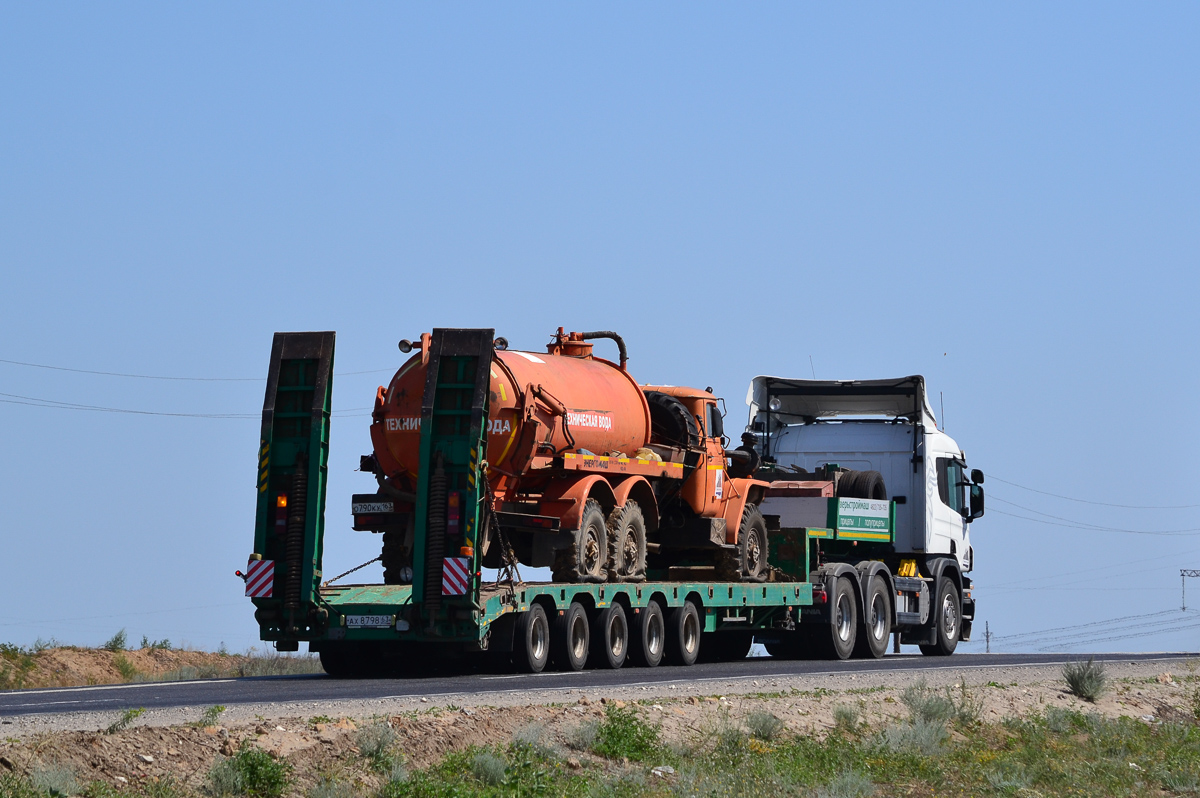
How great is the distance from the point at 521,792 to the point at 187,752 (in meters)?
2.36

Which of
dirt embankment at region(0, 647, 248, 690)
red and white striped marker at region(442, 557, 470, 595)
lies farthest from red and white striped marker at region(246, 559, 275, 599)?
dirt embankment at region(0, 647, 248, 690)

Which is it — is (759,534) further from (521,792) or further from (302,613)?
(521,792)

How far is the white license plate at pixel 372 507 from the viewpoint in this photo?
2041 centimetres

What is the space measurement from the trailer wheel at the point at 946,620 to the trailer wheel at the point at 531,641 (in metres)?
11.8

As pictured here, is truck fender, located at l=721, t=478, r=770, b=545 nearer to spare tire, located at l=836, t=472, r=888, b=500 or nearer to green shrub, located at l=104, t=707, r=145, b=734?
spare tire, located at l=836, t=472, r=888, b=500

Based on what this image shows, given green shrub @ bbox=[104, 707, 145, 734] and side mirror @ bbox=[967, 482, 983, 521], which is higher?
side mirror @ bbox=[967, 482, 983, 521]

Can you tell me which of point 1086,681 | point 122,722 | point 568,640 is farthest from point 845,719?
point 122,722

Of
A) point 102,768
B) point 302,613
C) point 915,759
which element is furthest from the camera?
point 302,613

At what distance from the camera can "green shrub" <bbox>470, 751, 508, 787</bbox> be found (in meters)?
11.7

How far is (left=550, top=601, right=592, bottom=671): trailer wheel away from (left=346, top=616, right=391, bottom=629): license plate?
2.31m

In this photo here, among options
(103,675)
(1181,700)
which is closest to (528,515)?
(1181,700)

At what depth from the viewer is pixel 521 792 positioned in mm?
11398

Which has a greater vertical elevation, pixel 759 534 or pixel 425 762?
pixel 759 534

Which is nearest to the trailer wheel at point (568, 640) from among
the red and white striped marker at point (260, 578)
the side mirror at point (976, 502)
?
the red and white striped marker at point (260, 578)
